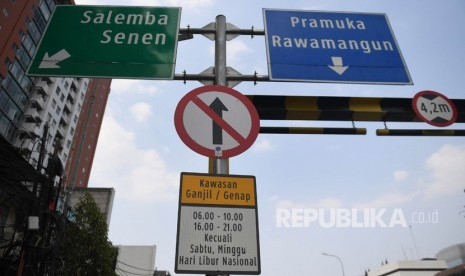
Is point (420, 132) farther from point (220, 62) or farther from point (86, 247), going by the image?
point (86, 247)

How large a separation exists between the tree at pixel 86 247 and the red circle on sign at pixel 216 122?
55.8 ft

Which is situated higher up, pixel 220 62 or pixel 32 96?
pixel 32 96

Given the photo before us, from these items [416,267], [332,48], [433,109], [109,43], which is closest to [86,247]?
[109,43]

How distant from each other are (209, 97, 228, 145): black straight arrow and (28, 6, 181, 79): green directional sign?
2.92 feet

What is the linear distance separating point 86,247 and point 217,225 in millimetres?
17766

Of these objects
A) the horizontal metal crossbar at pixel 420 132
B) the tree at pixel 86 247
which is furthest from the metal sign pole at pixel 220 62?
the tree at pixel 86 247

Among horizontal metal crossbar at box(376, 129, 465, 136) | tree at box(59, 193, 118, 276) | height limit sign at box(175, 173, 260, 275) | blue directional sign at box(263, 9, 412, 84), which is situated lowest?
height limit sign at box(175, 173, 260, 275)

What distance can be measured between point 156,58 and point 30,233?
1114cm

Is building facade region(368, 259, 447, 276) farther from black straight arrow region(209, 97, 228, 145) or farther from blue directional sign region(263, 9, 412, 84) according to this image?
black straight arrow region(209, 97, 228, 145)

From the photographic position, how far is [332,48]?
399 cm

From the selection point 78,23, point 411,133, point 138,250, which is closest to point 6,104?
point 138,250

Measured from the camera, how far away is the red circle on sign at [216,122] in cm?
273

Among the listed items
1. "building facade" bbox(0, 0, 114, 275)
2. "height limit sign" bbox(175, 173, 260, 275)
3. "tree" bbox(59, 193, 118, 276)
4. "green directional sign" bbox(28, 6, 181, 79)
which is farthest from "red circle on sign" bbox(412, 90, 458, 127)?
"tree" bbox(59, 193, 118, 276)

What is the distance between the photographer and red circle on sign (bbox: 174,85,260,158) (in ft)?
8.95
